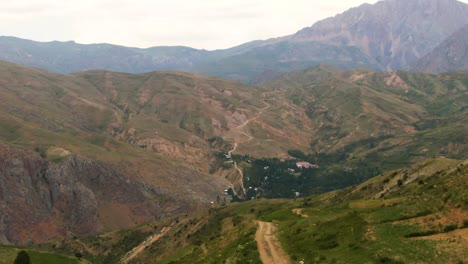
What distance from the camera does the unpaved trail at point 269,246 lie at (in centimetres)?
6070

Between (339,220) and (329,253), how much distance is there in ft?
41.1

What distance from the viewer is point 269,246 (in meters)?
67.0

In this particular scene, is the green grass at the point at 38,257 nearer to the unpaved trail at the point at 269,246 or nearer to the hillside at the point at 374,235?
the hillside at the point at 374,235

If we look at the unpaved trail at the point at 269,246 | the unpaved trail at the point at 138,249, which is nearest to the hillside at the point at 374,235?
the unpaved trail at the point at 269,246

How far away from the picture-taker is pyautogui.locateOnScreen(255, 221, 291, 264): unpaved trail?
60697 millimetres

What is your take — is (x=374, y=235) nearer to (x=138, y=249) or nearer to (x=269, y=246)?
(x=269, y=246)

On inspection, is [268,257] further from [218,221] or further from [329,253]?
[218,221]

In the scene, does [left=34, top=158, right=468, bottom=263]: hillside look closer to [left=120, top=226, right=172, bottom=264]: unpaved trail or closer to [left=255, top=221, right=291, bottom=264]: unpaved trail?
[left=255, top=221, right=291, bottom=264]: unpaved trail

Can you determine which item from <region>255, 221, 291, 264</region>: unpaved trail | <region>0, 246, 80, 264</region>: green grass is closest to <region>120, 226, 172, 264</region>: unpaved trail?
<region>0, 246, 80, 264</region>: green grass

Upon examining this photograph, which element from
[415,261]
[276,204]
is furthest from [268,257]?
[276,204]

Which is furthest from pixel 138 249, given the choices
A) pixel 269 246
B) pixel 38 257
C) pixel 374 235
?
pixel 374 235

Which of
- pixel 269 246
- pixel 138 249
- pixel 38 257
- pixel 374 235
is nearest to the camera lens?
pixel 374 235

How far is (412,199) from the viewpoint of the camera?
71125 millimetres

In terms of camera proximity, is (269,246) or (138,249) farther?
(138,249)
